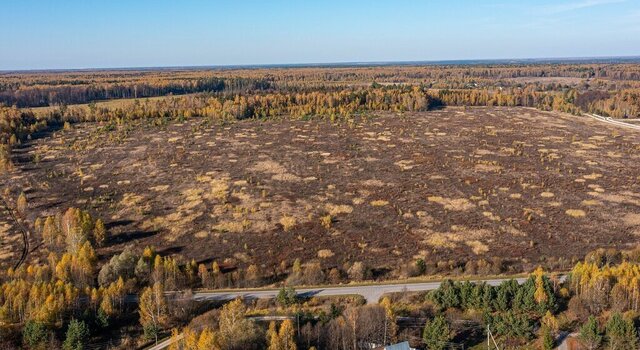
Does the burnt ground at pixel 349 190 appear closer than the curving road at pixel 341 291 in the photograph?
No

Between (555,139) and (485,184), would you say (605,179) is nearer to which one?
(485,184)

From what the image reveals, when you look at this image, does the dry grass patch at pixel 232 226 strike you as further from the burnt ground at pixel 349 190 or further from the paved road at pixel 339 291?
the paved road at pixel 339 291

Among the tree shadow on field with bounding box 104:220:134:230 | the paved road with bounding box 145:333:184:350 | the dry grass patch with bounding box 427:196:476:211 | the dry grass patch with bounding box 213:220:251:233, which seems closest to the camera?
the paved road with bounding box 145:333:184:350

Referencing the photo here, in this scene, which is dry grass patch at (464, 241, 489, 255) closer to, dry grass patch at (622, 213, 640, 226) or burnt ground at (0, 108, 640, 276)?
burnt ground at (0, 108, 640, 276)

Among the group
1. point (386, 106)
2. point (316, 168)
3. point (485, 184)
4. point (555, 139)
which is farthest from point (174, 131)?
point (555, 139)

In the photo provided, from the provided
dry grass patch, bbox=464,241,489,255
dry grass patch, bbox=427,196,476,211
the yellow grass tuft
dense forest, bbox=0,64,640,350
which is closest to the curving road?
dense forest, bbox=0,64,640,350

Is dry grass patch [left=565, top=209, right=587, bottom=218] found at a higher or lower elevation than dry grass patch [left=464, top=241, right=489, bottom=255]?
higher

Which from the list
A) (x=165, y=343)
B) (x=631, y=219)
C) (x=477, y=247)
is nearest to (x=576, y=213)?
(x=631, y=219)

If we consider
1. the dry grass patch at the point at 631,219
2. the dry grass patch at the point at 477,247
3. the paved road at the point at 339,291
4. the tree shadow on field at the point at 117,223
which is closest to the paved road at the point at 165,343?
the paved road at the point at 339,291
